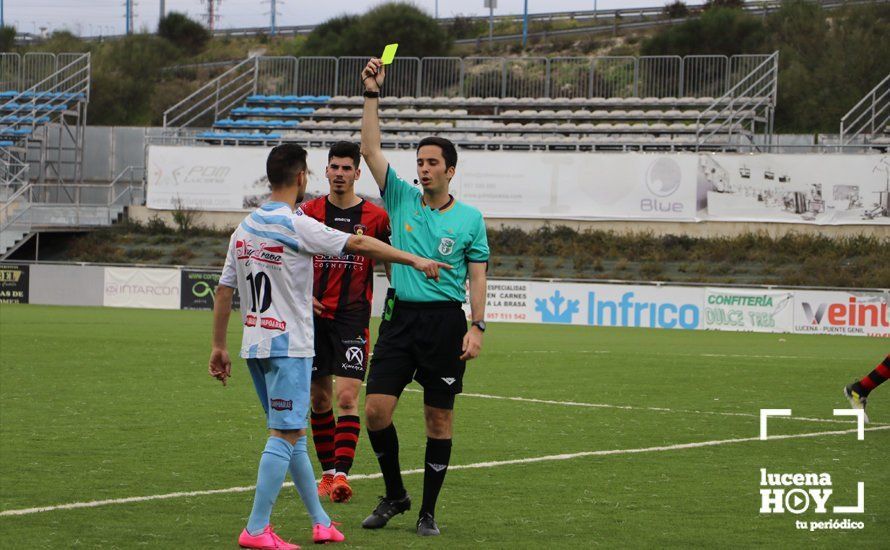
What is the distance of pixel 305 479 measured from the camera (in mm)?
6781

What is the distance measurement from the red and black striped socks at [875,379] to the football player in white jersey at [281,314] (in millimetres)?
6841

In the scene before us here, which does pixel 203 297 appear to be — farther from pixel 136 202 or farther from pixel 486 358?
pixel 486 358

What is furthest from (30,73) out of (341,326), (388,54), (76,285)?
(388,54)

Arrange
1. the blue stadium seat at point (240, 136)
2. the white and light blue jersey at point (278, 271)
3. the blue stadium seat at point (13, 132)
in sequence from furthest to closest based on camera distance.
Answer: the blue stadium seat at point (240, 136), the blue stadium seat at point (13, 132), the white and light blue jersey at point (278, 271)

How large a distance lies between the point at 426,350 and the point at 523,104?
1657 inches

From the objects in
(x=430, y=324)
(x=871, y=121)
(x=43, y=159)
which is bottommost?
(x=430, y=324)

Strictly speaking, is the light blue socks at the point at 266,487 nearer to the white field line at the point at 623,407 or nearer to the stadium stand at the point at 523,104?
the white field line at the point at 623,407

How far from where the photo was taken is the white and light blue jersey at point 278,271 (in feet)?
21.9

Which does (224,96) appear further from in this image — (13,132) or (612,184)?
(612,184)

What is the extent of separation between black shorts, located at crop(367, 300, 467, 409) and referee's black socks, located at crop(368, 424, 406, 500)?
259 millimetres

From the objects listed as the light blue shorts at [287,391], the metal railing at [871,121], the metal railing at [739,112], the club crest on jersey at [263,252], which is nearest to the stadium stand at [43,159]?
the metal railing at [739,112]

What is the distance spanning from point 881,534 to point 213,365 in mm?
3844

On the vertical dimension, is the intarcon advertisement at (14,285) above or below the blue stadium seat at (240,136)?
below

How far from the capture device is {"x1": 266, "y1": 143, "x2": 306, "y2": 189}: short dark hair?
672 cm
